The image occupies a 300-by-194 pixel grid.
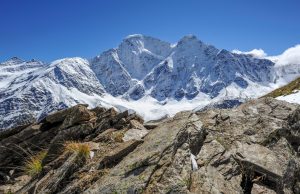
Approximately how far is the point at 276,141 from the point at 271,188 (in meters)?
2.41

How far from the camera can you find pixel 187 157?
1184 centimetres

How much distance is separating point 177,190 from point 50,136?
447 inches

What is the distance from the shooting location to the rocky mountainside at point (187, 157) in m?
11.5

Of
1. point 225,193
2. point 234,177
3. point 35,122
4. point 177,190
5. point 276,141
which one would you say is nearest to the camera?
point 177,190

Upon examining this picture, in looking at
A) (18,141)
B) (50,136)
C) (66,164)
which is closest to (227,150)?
(66,164)

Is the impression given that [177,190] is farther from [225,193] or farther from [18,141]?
[18,141]

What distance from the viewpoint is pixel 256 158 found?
521 inches

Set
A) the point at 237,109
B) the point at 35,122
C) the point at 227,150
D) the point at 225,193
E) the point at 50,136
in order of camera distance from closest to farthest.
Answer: the point at 225,193, the point at 227,150, the point at 237,109, the point at 50,136, the point at 35,122

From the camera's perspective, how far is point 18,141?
2094cm

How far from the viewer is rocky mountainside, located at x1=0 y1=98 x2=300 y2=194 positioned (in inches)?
453

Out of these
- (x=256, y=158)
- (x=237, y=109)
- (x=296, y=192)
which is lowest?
(x=296, y=192)

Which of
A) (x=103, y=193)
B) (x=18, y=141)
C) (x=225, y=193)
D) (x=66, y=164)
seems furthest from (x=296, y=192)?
(x=18, y=141)

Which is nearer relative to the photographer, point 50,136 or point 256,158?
point 256,158

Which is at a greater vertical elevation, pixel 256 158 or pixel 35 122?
pixel 35 122
